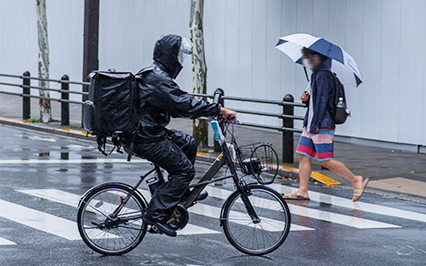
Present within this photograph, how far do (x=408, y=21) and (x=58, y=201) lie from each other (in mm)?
8267

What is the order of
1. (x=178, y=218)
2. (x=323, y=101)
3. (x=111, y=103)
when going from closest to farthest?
(x=111, y=103) → (x=178, y=218) → (x=323, y=101)

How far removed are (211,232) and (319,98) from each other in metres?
2.49

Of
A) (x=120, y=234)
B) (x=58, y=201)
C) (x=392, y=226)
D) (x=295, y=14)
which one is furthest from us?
(x=295, y=14)

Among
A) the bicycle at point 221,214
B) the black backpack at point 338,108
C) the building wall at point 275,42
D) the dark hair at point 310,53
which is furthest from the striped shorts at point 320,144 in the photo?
the building wall at point 275,42

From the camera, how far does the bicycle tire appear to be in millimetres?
5684

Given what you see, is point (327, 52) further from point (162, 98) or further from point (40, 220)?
point (40, 220)

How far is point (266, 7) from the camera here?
16.4m

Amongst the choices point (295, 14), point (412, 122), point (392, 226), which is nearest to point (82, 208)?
point (392, 226)

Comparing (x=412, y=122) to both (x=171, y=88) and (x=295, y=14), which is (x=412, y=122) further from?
(x=171, y=88)

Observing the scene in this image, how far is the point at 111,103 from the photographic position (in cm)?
533

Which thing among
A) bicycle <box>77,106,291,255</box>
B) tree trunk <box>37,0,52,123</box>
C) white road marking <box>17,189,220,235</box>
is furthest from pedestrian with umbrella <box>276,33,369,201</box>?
tree trunk <box>37,0,52,123</box>

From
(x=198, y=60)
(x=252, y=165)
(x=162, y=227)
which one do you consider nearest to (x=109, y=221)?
(x=162, y=227)

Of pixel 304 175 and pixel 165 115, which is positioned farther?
pixel 304 175

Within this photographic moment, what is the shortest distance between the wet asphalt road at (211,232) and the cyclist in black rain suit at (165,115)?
515 millimetres
